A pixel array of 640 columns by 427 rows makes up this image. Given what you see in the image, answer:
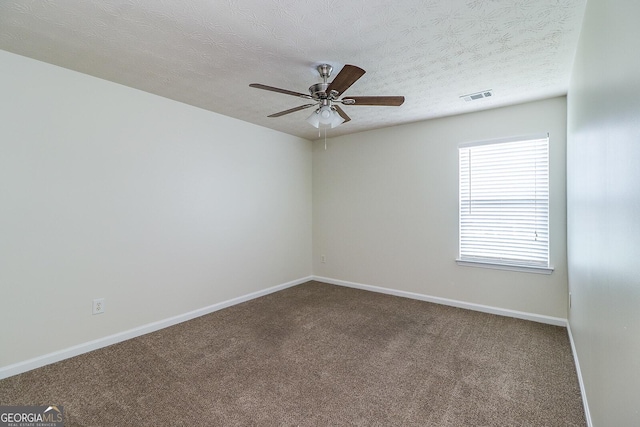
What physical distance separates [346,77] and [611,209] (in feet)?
5.23

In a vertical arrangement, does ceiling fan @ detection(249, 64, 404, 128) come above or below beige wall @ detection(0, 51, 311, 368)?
above

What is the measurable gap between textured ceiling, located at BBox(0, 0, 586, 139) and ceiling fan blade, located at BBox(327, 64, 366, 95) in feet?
0.83

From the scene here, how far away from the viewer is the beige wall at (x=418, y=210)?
317cm

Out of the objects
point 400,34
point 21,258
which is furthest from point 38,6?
point 400,34

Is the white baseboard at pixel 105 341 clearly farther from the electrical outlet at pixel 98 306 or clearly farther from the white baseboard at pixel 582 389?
the white baseboard at pixel 582 389

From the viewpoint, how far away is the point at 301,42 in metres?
2.03

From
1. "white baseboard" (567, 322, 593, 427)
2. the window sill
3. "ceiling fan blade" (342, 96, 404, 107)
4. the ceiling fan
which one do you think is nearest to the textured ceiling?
the ceiling fan

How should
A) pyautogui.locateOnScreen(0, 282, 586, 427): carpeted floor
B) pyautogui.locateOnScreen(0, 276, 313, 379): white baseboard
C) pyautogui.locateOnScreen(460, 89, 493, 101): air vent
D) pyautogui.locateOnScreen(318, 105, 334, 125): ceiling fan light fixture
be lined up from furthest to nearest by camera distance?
pyautogui.locateOnScreen(460, 89, 493, 101): air vent, pyautogui.locateOnScreen(318, 105, 334, 125): ceiling fan light fixture, pyautogui.locateOnScreen(0, 276, 313, 379): white baseboard, pyautogui.locateOnScreen(0, 282, 586, 427): carpeted floor

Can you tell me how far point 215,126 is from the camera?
11.9 feet

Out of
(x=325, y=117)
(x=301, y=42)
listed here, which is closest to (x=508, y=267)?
(x=325, y=117)

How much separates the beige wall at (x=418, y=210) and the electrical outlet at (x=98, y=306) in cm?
314

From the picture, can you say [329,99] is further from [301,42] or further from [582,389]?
[582,389]

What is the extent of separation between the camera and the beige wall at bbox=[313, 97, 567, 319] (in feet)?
10.4

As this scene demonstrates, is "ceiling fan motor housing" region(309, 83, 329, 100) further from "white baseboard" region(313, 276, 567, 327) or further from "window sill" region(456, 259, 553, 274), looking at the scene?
"white baseboard" region(313, 276, 567, 327)
